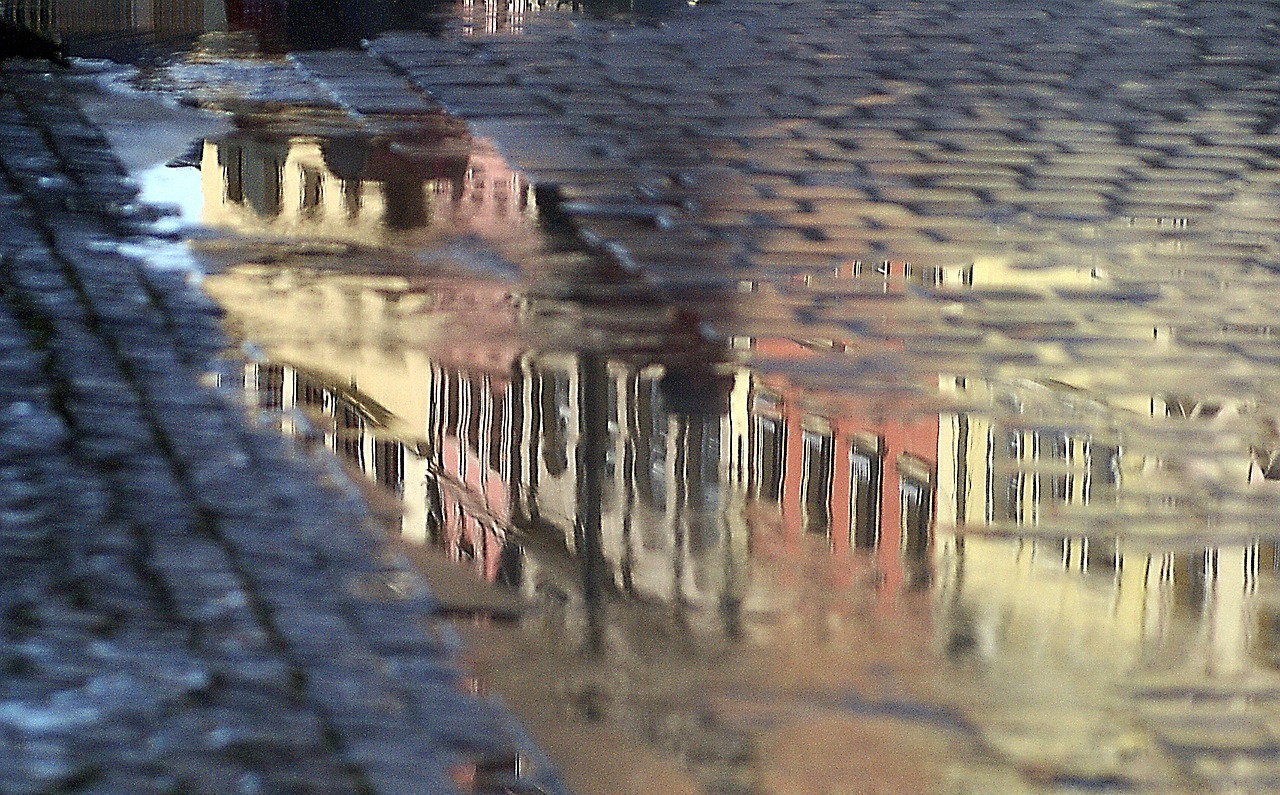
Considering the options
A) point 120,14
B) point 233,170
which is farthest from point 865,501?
point 120,14

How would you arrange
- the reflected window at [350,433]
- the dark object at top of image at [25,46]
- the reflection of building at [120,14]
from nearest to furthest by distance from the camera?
the reflected window at [350,433], the dark object at top of image at [25,46], the reflection of building at [120,14]

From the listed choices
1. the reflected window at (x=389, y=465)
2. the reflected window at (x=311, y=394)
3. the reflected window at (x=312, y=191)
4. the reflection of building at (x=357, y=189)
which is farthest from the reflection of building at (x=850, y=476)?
the reflected window at (x=312, y=191)

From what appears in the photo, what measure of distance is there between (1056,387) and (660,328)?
37.8 inches

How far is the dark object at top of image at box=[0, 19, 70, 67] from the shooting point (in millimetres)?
10453

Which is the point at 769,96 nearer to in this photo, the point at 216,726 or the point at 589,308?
the point at 589,308

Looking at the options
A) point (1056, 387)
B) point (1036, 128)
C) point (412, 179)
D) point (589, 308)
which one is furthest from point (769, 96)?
point (1056, 387)

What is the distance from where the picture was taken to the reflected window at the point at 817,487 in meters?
3.53

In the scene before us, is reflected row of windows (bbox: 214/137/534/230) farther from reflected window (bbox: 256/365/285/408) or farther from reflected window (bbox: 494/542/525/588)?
reflected window (bbox: 494/542/525/588)

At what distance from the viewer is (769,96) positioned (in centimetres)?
920

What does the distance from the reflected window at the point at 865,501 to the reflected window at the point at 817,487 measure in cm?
4

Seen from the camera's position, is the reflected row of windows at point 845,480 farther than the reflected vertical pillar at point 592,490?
Yes

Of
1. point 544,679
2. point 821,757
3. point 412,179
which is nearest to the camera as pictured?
point 821,757

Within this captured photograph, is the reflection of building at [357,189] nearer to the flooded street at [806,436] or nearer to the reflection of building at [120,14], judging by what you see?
the flooded street at [806,436]

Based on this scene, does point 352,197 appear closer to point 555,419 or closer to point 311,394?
point 311,394
